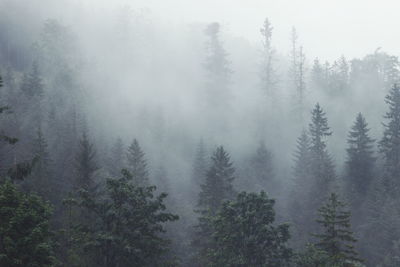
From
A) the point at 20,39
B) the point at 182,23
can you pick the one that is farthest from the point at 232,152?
the point at 20,39

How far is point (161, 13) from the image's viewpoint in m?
129

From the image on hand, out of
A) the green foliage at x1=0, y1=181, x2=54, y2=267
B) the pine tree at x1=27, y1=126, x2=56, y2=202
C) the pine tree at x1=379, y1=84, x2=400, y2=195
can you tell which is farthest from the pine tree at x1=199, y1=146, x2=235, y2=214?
the green foliage at x1=0, y1=181, x2=54, y2=267

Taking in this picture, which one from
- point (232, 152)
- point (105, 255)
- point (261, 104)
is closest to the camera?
point (105, 255)

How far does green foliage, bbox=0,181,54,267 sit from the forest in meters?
0.09

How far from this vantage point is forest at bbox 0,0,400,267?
2423 cm

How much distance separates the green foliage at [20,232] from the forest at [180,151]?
0.09m

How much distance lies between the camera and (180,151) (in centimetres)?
7206

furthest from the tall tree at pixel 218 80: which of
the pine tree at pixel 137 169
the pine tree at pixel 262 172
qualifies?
the pine tree at pixel 137 169

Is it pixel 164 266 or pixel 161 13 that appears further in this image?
pixel 161 13

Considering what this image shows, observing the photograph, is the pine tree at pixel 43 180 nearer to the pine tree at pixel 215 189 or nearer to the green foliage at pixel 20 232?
the pine tree at pixel 215 189

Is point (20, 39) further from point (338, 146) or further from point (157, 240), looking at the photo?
point (157, 240)

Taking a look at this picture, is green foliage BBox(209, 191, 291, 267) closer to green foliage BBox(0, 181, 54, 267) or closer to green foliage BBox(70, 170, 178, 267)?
green foliage BBox(70, 170, 178, 267)

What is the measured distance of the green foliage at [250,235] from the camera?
27031 millimetres

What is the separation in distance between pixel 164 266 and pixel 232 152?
46615mm
